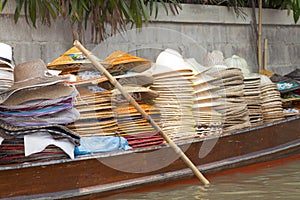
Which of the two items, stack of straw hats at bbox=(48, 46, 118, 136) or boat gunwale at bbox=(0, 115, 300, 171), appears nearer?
boat gunwale at bbox=(0, 115, 300, 171)

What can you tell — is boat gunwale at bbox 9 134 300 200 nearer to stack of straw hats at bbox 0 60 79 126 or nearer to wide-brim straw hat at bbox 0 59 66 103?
→ stack of straw hats at bbox 0 60 79 126

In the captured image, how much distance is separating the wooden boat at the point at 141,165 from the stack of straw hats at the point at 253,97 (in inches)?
6.8

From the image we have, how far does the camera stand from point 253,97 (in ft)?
23.1

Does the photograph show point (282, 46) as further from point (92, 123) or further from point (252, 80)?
point (92, 123)

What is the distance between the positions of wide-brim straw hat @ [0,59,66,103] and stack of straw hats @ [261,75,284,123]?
2.62 meters

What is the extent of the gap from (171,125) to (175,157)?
0.37m

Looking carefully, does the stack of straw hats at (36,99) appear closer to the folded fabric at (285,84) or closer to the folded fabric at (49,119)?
the folded fabric at (49,119)

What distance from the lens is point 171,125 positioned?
20.4ft

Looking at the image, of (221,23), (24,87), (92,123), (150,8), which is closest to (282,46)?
(221,23)

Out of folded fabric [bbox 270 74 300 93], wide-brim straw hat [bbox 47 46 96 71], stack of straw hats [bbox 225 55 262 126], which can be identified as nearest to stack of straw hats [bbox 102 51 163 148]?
wide-brim straw hat [bbox 47 46 96 71]

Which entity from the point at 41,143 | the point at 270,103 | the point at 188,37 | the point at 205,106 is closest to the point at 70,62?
the point at 41,143

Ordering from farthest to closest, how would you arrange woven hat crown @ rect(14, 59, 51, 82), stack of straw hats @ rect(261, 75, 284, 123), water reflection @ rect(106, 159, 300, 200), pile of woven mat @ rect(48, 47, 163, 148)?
stack of straw hats @ rect(261, 75, 284, 123), pile of woven mat @ rect(48, 47, 163, 148), water reflection @ rect(106, 159, 300, 200), woven hat crown @ rect(14, 59, 51, 82)

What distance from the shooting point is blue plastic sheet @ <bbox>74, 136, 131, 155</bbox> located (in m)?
5.39

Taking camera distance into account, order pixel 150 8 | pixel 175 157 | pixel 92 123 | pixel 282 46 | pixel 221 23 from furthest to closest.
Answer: pixel 282 46, pixel 221 23, pixel 150 8, pixel 175 157, pixel 92 123
